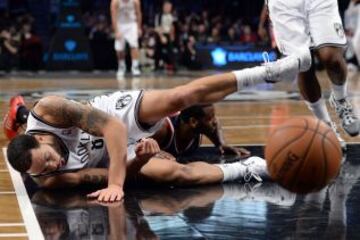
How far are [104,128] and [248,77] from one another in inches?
33.9

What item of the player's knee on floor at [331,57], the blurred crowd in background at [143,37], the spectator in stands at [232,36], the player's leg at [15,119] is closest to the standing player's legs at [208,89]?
the player's knee on floor at [331,57]

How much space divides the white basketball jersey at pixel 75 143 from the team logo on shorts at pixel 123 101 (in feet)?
0.83

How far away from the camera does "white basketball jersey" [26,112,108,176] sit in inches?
162

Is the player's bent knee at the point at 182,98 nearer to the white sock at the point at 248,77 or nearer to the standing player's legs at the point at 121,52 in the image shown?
the white sock at the point at 248,77

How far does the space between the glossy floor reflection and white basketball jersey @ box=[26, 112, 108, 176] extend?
17cm

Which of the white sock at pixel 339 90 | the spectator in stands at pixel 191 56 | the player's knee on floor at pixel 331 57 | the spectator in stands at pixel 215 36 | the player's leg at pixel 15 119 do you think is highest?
the player's knee on floor at pixel 331 57

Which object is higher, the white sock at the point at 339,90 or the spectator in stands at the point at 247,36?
the white sock at the point at 339,90

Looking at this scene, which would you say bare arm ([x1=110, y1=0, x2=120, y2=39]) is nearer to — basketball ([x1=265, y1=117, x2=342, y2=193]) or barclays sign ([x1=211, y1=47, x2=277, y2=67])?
barclays sign ([x1=211, y1=47, x2=277, y2=67])

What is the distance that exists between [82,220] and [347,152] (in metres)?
2.49

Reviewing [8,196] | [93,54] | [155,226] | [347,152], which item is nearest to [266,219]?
[155,226]

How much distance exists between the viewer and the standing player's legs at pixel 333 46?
5.32m

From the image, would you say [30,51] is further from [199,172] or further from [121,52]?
[199,172]

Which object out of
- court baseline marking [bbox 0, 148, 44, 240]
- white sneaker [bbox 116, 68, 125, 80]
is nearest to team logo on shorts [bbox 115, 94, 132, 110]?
court baseline marking [bbox 0, 148, 44, 240]

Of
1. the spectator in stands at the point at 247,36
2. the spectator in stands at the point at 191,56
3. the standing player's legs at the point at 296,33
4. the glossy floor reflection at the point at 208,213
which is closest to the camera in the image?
the glossy floor reflection at the point at 208,213
